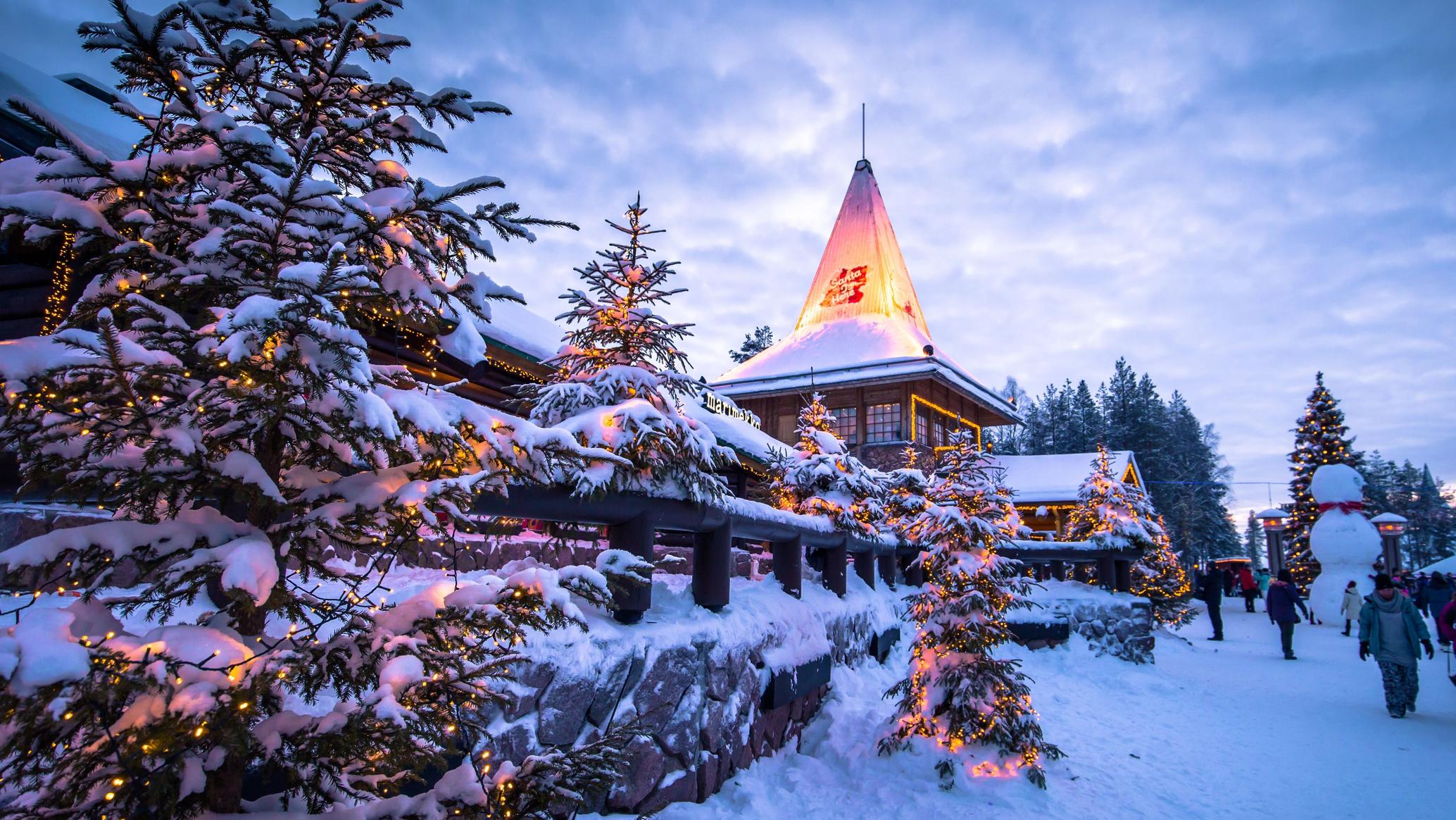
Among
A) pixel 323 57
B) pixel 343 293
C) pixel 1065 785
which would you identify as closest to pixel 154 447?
pixel 343 293

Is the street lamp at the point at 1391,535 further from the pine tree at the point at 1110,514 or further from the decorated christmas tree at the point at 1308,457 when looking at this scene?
the pine tree at the point at 1110,514

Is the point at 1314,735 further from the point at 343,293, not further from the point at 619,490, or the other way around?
the point at 343,293

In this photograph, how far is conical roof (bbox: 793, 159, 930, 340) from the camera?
26.6 meters

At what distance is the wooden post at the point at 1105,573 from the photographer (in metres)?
14.9

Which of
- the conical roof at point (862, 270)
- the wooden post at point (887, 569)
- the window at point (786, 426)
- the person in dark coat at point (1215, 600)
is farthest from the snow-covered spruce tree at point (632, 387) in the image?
the conical roof at point (862, 270)

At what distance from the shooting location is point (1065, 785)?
611 centimetres

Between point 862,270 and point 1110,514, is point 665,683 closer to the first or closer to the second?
point 1110,514

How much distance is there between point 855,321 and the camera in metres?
26.3

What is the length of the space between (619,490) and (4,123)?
258 inches

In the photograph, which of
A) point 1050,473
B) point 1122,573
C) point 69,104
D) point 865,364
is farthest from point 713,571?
point 1050,473

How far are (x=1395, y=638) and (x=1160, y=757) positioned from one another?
14.1 ft

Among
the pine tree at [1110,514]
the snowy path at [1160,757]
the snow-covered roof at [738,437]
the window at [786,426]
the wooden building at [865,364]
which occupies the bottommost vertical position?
the snowy path at [1160,757]

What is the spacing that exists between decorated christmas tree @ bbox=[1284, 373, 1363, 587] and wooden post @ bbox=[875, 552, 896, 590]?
28.1m

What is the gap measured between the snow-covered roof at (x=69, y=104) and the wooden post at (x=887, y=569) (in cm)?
1040
